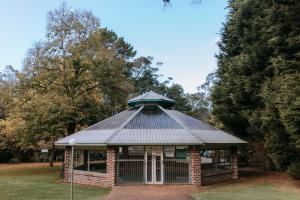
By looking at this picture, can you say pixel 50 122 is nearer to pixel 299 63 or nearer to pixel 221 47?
pixel 221 47

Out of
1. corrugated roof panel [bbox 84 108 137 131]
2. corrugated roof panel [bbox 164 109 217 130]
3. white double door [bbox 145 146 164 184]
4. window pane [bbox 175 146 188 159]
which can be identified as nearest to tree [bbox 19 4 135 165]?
corrugated roof panel [bbox 84 108 137 131]

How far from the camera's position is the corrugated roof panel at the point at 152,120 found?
715 inches

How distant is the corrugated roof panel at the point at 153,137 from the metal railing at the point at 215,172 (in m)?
1.95

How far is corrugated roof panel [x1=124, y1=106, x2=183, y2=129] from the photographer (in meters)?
18.2

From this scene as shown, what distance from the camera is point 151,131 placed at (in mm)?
17672

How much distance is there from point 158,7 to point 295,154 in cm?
1259

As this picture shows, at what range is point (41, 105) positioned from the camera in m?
21.4

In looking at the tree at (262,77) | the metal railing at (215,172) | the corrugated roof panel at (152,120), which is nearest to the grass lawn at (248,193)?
the metal railing at (215,172)

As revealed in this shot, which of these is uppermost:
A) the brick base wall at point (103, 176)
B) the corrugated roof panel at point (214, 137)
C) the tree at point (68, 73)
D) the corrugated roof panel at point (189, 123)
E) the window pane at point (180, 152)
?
the tree at point (68, 73)

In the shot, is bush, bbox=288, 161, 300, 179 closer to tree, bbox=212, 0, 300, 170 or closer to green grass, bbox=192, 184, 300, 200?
tree, bbox=212, 0, 300, 170

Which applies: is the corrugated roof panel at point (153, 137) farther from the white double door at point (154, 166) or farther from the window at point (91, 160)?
the window at point (91, 160)

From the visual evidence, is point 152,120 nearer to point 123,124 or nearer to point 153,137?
point 123,124

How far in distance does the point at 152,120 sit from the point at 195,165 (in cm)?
350

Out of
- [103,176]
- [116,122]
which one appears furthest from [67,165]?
[116,122]
